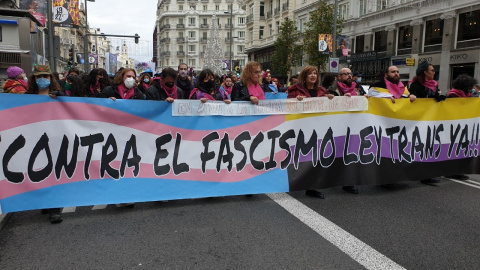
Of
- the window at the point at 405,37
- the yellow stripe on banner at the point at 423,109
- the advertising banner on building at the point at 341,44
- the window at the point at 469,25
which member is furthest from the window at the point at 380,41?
the yellow stripe on banner at the point at 423,109

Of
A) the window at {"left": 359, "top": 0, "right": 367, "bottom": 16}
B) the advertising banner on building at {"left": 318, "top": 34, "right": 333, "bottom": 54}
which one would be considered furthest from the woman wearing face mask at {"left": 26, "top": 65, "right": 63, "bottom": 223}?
the window at {"left": 359, "top": 0, "right": 367, "bottom": 16}

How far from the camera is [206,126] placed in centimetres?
498

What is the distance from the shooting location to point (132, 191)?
4.66m

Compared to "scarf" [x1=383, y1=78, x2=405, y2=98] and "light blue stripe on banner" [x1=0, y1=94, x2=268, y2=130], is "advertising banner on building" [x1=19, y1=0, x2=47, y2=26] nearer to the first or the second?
"light blue stripe on banner" [x1=0, y1=94, x2=268, y2=130]

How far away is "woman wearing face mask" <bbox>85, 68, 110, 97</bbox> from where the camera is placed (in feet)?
23.2

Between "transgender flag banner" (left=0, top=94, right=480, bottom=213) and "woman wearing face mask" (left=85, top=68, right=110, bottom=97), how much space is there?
2.70 metres

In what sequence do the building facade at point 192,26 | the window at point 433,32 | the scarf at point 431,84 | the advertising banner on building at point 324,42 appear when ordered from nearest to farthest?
the scarf at point 431,84 < the advertising banner on building at point 324,42 < the window at point 433,32 < the building facade at point 192,26

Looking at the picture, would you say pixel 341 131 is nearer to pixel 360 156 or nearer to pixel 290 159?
pixel 360 156

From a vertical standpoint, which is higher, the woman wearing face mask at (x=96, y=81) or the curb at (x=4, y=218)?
the woman wearing face mask at (x=96, y=81)

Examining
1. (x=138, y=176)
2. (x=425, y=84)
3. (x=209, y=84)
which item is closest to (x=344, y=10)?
(x=425, y=84)

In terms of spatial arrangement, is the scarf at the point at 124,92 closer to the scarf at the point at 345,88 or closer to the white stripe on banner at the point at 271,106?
the white stripe on banner at the point at 271,106

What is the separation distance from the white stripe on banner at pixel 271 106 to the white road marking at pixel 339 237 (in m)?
1.25

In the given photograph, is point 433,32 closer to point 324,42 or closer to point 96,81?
point 324,42

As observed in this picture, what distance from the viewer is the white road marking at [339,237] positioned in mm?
3377
